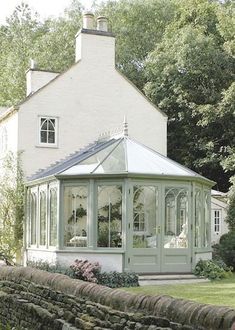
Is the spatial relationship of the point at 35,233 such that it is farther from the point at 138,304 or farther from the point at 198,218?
the point at 138,304

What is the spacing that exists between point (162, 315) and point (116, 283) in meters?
10.1

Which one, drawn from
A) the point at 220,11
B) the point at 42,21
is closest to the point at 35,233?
the point at 220,11

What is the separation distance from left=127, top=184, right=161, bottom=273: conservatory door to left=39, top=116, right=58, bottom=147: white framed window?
5992mm

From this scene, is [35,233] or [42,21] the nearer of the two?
[35,233]

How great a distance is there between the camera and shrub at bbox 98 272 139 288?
52.4 ft

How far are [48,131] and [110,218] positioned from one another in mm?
6241

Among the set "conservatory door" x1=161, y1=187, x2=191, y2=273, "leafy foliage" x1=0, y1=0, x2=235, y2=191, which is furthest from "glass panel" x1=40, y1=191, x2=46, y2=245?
→ "leafy foliage" x1=0, y1=0, x2=235, y2=191

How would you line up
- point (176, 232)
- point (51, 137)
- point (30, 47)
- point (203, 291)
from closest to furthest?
point (203, 291) → point (176, 232) → point (51, 137) → point (30, 47)

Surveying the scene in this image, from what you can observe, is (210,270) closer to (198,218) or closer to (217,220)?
(198,218)

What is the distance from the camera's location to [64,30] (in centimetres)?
3788

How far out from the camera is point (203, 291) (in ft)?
47.7

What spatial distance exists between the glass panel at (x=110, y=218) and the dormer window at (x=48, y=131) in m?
5.66

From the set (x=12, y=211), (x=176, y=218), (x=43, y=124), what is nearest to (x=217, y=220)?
(x=43, y=124)

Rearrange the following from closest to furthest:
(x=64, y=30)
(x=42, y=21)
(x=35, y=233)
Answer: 1. (x=35, y=233)
2. (x=64, y=30)
3. (x=42, y=21)
